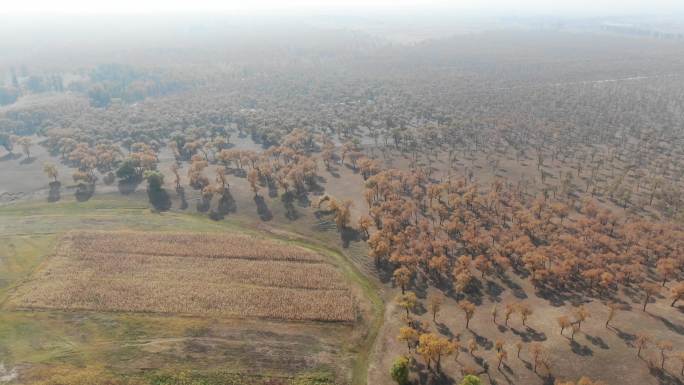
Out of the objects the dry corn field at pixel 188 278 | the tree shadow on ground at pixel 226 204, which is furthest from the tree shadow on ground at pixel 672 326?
the tree shadow on ground at pixel 226 204

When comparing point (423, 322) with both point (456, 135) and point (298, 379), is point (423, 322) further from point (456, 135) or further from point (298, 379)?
point (456, 135)

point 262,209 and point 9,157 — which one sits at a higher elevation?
point 9,157

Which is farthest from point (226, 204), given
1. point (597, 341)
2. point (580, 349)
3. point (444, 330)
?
point (597, 341)

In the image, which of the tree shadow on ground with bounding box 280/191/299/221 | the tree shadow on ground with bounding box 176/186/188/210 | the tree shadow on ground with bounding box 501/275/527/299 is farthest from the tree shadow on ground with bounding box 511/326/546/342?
the tree shadow on ground with bounding box 176/186/188/210

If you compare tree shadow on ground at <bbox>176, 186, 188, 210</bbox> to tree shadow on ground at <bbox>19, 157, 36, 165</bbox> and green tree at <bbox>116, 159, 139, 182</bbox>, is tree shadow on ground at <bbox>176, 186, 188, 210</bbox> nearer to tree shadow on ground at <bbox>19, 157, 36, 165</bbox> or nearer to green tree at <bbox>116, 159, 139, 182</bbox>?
green tree at <bbox>116, 159, 139, 182</bbox>

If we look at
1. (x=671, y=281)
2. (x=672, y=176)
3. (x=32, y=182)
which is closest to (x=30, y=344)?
(x=32, y=182)

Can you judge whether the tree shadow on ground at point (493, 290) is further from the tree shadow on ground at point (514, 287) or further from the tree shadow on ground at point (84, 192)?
the tree shadow on ground at point (84, 192)

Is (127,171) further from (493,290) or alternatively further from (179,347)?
(493,290)
